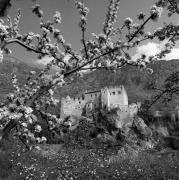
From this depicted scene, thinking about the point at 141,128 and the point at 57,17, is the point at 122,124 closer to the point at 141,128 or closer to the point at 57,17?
the point at 141,128

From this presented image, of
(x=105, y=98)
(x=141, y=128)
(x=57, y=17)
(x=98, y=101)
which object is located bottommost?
(x=141, y=128)

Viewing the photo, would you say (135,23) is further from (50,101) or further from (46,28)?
(50,101)

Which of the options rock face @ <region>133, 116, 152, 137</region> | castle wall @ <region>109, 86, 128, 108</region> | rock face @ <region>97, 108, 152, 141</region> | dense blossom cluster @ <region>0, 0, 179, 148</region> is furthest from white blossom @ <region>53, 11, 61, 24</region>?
castle wall @ <region>109, 86, 128, 108</region>

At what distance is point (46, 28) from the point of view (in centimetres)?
409

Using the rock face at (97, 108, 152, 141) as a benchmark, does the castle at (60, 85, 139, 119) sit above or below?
above

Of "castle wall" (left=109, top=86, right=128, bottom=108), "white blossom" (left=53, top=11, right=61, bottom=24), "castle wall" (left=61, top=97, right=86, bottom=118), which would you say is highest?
"castle wall" (left=109, top=86, right=128, bottom=108)

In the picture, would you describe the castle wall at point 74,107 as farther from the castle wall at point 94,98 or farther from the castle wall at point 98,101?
the castle wall at point 94,98

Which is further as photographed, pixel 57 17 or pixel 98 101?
pixel 98 101

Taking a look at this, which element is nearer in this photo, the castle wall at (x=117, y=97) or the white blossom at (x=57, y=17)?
the white blossom at (x=57, y=17)

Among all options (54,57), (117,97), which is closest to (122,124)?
(117,97)

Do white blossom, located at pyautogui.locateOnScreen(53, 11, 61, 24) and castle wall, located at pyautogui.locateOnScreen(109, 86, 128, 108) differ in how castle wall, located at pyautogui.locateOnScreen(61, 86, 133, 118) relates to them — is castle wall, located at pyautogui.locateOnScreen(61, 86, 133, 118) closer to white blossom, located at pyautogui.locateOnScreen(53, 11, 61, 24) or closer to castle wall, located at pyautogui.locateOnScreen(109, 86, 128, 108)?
castle wall, located at pyautogui.locateOnScreen(109, 86, 128, 108)

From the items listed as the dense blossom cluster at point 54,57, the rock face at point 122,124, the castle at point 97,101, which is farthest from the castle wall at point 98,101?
the dense blossom cluster at point 54,57

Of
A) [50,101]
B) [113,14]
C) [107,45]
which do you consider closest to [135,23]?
[113,14]

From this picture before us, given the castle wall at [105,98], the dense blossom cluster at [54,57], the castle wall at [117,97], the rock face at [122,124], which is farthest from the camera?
the castle wall at [105,98]
